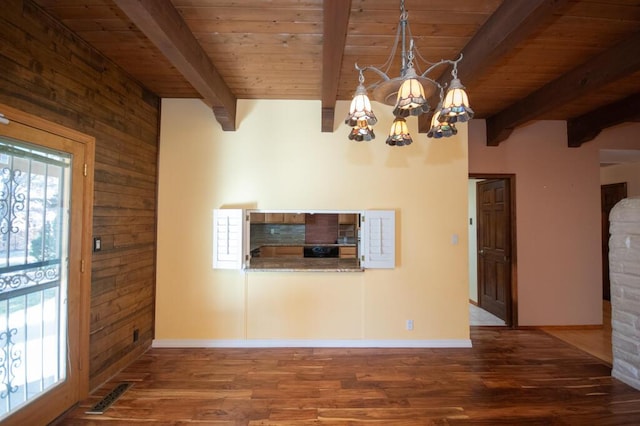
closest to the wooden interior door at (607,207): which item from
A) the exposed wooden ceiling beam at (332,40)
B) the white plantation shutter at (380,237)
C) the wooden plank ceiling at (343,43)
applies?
the wooden plank ceiling at (343,43)

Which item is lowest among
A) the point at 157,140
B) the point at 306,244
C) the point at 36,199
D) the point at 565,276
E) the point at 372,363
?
the point at 372,363

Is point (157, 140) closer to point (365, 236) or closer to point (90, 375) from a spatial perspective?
point (90, 375)

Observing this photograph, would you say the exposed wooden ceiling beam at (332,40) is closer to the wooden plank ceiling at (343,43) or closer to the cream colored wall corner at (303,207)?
the wooden plank ceiling at (343,43)

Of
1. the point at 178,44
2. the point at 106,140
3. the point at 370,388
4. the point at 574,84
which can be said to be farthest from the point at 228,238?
the point at 574,84

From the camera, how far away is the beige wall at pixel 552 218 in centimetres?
391

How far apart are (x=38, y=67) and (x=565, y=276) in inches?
232

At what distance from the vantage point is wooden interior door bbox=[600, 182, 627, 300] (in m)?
4.97

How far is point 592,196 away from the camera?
396 centimetres

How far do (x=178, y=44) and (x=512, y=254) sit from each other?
4464 mm

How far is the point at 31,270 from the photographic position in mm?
1962

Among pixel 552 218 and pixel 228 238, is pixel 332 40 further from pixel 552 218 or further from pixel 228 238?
pixel 552 218

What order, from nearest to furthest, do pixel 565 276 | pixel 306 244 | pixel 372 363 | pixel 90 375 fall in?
1. pixel 90 375
2. pixel 372 363
3. pixel 565 276
4. pixel 306 244

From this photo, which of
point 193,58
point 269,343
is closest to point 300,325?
point 269,343

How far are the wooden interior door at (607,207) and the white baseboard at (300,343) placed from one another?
3764mm
